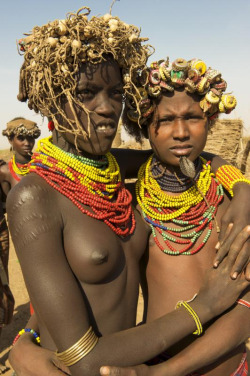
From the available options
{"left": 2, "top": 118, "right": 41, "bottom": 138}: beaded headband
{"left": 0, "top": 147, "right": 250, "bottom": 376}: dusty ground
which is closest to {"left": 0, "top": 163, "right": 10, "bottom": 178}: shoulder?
{"left": 2, "top": 118, "right": 41, "bottom": 138}: beaded headband

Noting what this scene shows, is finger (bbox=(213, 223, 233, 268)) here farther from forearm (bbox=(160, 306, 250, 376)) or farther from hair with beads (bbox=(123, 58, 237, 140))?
hair with beads (bbox=(123, 58, 237, 140))

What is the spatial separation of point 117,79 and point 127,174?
822mm

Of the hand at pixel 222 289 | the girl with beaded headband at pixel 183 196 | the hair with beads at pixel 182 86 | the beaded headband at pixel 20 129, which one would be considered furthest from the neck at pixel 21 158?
the hand at pixel 222 289

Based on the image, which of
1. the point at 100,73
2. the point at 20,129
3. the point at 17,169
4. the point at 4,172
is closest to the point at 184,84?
the point at 100,73

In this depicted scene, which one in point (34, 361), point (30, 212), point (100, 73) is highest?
point (100, 73)

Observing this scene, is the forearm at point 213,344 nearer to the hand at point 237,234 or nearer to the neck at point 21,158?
the hand at point 237,234

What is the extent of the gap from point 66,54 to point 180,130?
0.80m

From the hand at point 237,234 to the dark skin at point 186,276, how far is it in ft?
0.60

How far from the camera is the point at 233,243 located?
6.46 feet

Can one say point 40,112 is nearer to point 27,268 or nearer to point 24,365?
point 27,268

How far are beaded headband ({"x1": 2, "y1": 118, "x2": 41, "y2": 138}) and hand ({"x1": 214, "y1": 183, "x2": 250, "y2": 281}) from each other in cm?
452

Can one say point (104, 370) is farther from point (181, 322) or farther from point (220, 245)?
point (220, 245)

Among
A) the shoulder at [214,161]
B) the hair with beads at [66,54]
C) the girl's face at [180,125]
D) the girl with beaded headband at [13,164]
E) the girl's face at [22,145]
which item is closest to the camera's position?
the hair with beads at [66,54]

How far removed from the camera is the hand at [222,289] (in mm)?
1921
